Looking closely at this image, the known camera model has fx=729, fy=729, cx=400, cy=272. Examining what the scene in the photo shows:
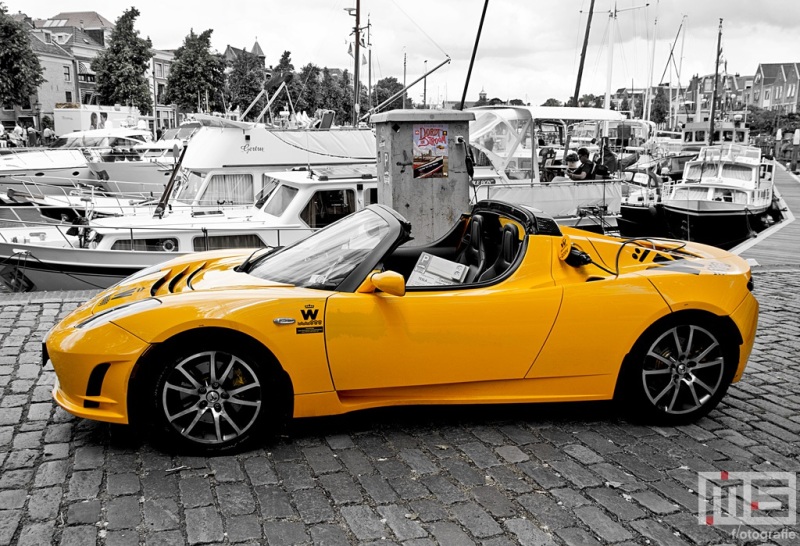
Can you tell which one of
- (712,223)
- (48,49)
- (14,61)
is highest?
(48,49)

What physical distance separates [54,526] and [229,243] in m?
Result: 7.47

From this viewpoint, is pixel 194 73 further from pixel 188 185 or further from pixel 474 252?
pixel 474 252

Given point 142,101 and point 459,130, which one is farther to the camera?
point 142,101

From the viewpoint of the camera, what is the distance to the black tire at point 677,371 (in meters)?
4.46

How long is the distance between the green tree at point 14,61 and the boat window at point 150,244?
151 ft

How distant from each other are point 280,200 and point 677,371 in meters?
7.55

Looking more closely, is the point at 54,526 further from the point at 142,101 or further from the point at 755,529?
the point at 142,101

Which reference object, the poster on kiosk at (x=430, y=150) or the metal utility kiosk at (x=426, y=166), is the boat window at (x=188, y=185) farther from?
the poster on kiosk at (x=430, y=150)

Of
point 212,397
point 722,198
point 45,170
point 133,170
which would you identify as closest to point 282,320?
point 212,397

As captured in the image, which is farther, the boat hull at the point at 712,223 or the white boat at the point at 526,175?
the boat hull at the point at 712,223

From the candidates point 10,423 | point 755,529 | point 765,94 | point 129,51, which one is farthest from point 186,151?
point 765,94

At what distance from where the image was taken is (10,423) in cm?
445

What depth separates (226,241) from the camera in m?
10.5

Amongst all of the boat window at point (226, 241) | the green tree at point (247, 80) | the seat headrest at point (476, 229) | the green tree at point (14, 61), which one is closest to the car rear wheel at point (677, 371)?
the seat headrest at point (476, 229)
